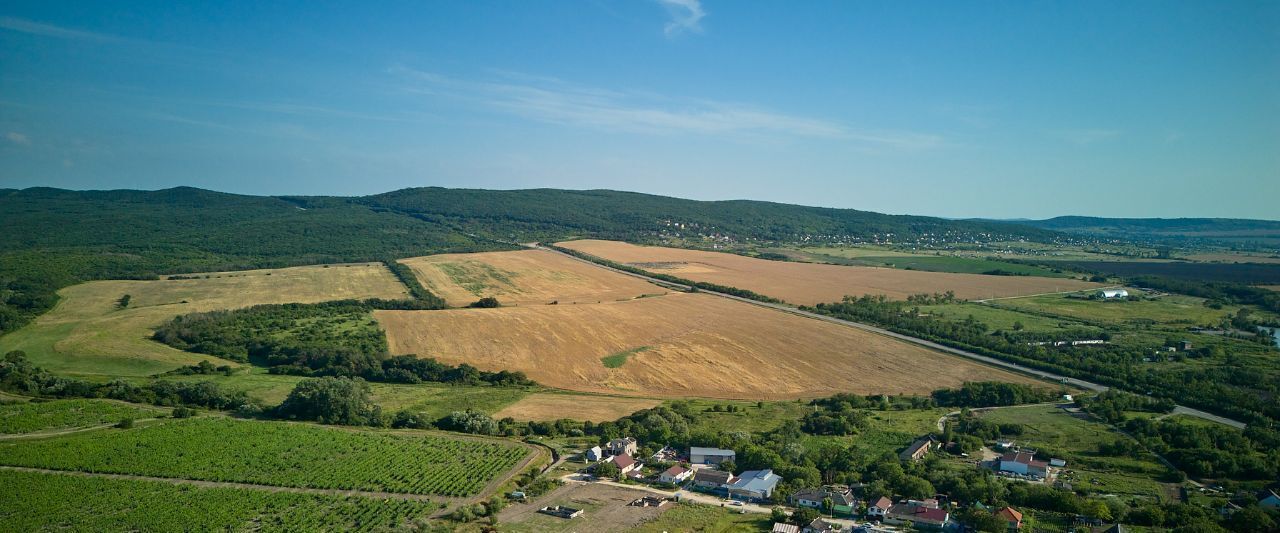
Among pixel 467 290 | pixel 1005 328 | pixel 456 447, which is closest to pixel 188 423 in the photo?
pixel 456 447

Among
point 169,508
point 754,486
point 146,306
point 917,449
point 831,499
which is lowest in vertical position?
point 169,508

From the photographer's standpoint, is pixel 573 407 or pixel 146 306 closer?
pixel 573 407

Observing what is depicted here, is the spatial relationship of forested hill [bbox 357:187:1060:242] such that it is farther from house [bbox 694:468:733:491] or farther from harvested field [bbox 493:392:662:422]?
house [bbox 694:468:733:491]

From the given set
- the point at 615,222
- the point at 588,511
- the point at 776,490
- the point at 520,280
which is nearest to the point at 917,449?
the point at 776,490

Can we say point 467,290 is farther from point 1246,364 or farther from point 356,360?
point 1246,364

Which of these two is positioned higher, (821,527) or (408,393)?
(821,527)

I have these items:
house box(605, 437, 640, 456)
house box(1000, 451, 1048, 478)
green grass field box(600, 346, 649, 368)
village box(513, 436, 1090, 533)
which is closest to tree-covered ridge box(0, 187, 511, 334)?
green grass field box(600, 346, 649, 368)

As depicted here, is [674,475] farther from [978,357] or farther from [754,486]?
[978,357]

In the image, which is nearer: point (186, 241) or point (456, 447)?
point (456, 447)
